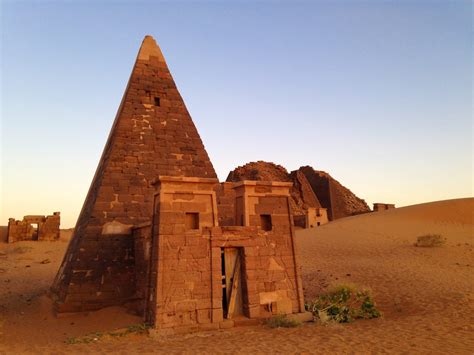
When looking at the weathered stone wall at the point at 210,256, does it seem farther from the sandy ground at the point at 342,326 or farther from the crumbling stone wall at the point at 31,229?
the crumbling stone wall at the point at 31,229

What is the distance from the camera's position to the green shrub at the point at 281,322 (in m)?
8.01

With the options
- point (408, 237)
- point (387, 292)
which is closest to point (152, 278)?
point (387, 292)

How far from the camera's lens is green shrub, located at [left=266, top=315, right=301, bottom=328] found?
801cm

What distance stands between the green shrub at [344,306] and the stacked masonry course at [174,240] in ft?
2.47

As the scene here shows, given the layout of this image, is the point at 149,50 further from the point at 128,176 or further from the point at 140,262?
the point at 140,262

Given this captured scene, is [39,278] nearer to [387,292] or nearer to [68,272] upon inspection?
[68,272]

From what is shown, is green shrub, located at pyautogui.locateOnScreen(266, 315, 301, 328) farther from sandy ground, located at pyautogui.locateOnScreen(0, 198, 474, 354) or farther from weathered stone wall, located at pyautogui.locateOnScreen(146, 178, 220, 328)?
weathered stone wall, located at pyautogui.locateOnScreen(146, 178, 220, 328)

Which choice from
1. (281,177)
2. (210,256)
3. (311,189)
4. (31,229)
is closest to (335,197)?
(311,189)

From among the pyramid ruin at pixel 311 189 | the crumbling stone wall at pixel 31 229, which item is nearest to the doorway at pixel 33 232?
the crumbling stone wall at pixel 31 229

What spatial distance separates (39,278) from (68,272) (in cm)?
826

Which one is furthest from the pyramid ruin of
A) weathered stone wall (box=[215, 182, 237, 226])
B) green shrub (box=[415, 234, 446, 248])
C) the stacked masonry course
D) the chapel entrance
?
the chapel entrance

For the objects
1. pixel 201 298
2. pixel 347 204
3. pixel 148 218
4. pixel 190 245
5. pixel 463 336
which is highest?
pixel 347 204

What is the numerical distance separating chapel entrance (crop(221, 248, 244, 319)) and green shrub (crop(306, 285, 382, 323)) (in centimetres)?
191

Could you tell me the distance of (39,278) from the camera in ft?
54.5
